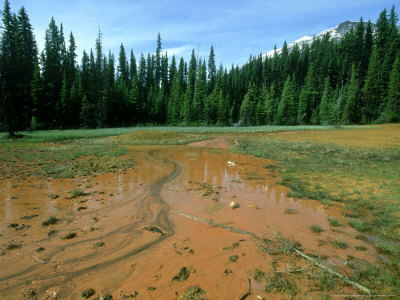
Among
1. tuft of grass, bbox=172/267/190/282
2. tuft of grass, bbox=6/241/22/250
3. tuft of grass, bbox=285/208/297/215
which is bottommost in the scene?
tuft of grass, bbox=172/267/190/282

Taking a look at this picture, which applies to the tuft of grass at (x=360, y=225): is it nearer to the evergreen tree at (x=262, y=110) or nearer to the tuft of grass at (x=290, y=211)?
the tuft of grass at (x=290, y=211)

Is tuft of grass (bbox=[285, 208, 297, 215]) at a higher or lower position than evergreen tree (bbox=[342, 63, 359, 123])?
lower

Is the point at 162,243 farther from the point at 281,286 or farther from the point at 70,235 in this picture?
the point at 281,286

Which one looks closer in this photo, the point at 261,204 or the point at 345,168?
the point at 261,204

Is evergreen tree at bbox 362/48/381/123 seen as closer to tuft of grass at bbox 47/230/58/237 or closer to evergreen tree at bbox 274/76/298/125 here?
evergreen tree at bbox 274/76/298/125

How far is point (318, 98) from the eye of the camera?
5669 centimetres

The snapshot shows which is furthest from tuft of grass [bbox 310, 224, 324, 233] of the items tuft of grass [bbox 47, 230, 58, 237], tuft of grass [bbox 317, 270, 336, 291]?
tuft of grass [bbox 47, 230, 58, 237]

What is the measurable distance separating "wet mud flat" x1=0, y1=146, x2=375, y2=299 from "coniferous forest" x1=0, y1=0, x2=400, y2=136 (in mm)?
31369

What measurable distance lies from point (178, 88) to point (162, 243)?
5443 cm

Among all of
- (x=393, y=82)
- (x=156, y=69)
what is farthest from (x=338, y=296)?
(x=156, y=69)

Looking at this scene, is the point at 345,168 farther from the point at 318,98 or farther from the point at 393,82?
the point at 318,98

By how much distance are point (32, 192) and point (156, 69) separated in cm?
7003

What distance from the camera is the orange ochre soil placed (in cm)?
330

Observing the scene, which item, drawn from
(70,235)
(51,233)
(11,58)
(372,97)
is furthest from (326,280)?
(372,97)
